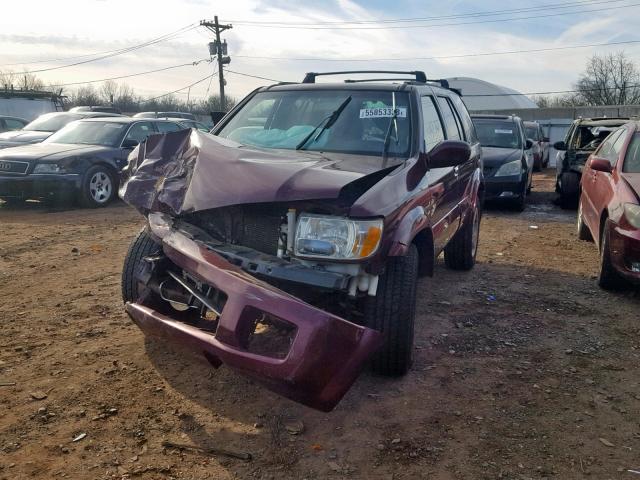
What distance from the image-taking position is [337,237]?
2943mm

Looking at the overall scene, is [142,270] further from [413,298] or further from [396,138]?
[396,138]

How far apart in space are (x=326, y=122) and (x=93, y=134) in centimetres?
745

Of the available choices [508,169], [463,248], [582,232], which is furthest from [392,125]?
[508,169]

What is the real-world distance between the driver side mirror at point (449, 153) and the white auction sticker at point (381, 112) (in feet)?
1.58

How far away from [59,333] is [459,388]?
2.70 meters

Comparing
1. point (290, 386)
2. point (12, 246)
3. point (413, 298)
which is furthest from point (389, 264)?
point (12, 246)

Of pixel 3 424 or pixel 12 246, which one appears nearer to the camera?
pixel 3 424

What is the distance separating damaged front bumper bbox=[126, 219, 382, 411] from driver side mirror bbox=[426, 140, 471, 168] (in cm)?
155

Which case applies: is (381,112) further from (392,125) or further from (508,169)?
(508,169)

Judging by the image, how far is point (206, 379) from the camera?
135 inches

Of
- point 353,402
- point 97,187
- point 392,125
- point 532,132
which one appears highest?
point 392,125

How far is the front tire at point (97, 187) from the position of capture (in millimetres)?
9422

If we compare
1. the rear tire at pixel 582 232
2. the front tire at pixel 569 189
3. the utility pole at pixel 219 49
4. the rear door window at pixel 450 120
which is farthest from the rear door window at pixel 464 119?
the utility pole at pixel 219 49

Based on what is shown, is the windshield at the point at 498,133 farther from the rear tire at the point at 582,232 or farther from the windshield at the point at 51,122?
the windshield at the point at 51,122
